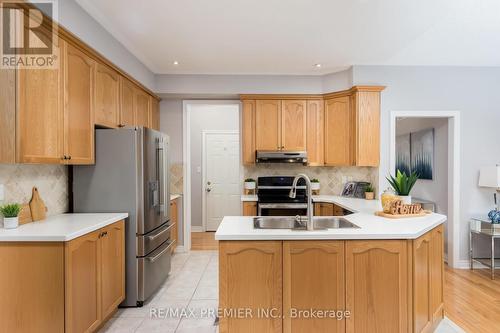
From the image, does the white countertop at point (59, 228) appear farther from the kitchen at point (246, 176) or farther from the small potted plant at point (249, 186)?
the small potted plant at point (249, 186)

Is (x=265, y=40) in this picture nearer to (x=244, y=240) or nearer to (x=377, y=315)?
(x=244, y=240)

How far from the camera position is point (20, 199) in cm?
218

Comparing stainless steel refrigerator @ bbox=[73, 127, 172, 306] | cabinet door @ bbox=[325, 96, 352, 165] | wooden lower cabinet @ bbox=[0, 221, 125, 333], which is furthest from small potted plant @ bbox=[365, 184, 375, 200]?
wooden lower cabinet @ bbox=[0, 221, 125, 333]

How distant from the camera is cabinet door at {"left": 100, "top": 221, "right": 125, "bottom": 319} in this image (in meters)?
2.29

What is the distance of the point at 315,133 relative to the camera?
4285 mm

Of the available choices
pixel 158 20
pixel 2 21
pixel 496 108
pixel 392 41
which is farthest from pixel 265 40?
pixel 496 108

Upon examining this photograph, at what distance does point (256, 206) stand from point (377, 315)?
234 cm

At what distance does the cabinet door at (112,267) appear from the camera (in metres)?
2.29

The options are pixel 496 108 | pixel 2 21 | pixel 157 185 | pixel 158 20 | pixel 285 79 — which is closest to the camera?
pixel 2 21

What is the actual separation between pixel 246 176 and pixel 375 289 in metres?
2.93

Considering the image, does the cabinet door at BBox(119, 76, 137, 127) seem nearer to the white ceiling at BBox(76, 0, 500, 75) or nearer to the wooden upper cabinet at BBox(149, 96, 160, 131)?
the white ceiling at BBox(76, 0, 500, 75)

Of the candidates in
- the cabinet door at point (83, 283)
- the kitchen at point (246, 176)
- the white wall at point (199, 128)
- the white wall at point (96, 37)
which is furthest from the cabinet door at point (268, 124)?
the cabinet door at point (83, 283)

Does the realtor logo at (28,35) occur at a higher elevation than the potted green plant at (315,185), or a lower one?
higher

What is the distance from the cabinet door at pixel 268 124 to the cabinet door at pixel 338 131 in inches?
28.5
